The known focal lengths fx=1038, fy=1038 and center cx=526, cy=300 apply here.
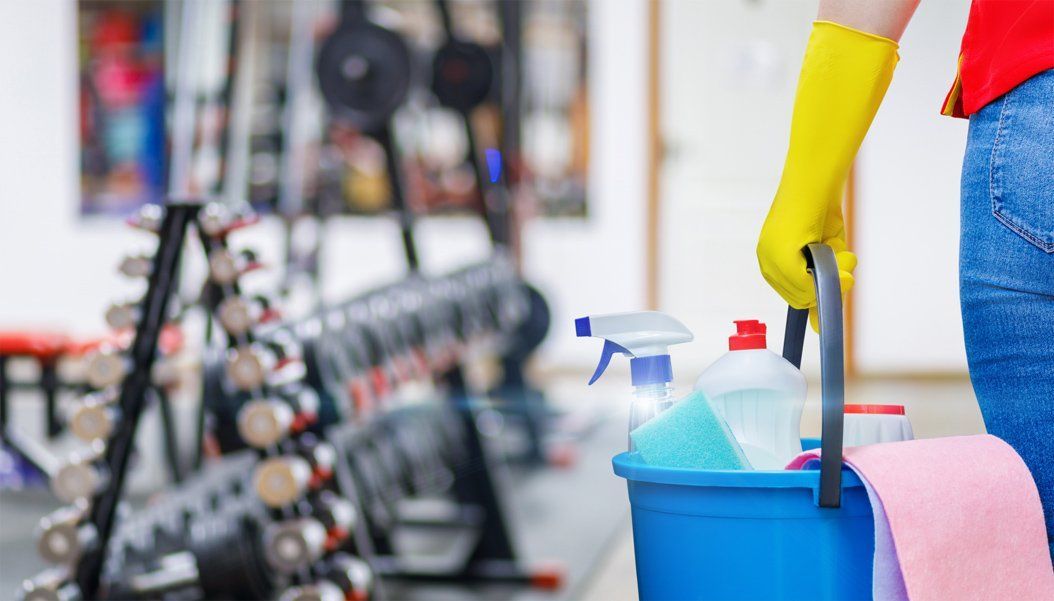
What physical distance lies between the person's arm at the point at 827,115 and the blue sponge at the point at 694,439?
125mm

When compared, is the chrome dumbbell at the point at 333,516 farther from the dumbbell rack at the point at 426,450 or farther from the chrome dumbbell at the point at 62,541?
the chrome dumbbell at the point at 62,541

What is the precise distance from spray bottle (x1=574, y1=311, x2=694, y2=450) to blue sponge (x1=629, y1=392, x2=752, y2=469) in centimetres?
3

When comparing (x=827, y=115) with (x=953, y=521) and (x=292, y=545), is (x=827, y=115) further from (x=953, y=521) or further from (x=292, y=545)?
(x=292, y=545)

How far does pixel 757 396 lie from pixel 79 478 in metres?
1.31

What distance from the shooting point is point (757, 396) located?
0.73 meters

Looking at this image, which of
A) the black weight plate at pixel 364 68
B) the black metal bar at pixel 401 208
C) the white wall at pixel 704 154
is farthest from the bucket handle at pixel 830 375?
the white wall at pixel 704 154

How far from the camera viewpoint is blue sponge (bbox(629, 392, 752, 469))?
69cm

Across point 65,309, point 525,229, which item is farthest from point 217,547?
point 65,309

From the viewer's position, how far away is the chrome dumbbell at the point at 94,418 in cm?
168

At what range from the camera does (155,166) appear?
21.2 feet

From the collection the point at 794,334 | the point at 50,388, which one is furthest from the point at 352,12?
the point at 794,334

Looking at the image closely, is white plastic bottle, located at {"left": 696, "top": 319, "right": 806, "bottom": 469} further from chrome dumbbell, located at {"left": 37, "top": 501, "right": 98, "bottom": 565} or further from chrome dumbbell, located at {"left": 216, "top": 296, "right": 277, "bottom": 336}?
chrome dumbbell, located at {"left": 37, "top": 501, "right": 98, "bottom": 565}

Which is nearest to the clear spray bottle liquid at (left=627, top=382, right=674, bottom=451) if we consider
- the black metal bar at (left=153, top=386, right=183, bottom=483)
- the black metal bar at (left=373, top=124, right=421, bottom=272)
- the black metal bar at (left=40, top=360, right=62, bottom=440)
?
the black metal bar at (left=373, top=124, right=421, bottom=272)

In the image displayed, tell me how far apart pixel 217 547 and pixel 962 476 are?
147cm
